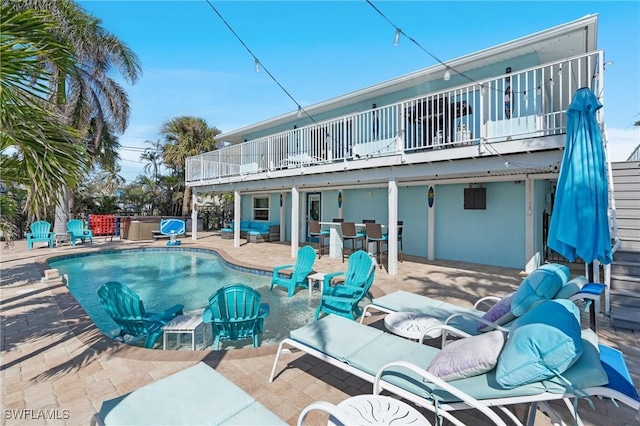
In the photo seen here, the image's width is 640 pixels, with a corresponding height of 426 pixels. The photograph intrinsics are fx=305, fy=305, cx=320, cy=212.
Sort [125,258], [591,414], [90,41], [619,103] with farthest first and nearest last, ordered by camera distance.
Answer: [90,41], [125,258], [619,103], [591,414]

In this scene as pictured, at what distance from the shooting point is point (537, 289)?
10.1 ft

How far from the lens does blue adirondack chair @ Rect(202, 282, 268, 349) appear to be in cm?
402

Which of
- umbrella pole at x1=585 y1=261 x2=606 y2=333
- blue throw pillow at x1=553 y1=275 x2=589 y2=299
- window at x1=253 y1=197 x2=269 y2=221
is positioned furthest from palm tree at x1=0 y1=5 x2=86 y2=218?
window at x1=253 y1=197 x2=269 y2=221

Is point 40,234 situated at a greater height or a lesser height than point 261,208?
lesser

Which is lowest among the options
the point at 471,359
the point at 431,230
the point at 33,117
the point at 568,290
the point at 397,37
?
the point at 471,359

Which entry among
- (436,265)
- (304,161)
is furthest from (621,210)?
(304,161)

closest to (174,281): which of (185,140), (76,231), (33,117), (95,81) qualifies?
(33,117)

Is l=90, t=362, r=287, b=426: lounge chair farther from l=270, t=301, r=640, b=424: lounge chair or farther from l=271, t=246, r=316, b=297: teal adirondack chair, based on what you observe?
l=271, t=246, r=316, b=297: teal adirondack chair

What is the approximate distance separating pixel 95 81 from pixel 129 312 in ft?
49.6

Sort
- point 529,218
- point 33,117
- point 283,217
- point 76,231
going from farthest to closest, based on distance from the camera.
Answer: point 283,217, point 76,231, point 529,218, point 33,117

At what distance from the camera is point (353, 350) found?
2.85 meters

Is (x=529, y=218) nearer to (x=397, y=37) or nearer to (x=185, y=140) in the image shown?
(x=397, y=37)

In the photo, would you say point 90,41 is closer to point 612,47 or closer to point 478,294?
point 478,294

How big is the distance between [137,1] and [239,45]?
249cm
